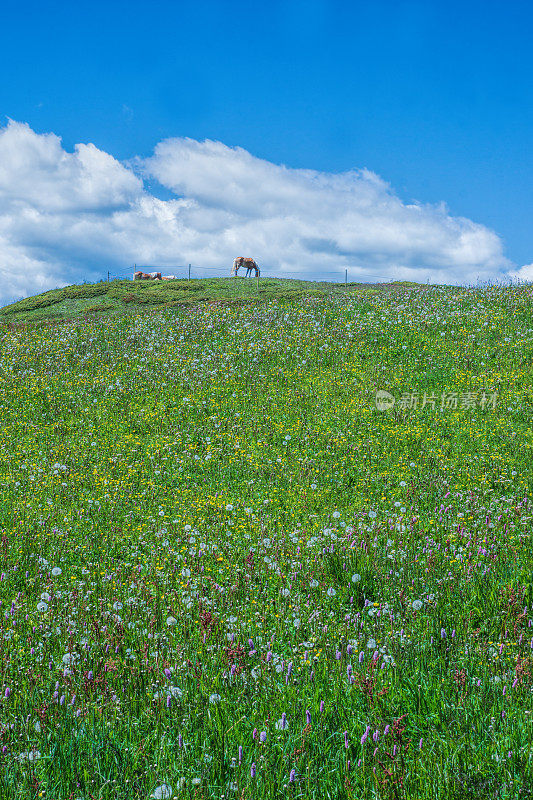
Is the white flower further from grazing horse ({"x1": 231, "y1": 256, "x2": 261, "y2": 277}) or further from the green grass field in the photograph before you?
grazing horse ({"x1": 231, "y1": 256, "x2": 261, "y2": 277})

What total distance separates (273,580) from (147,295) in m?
35.8

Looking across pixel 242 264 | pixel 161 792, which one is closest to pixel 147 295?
pixel 242 264

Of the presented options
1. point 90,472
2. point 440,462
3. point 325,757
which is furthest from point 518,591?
point 90,472

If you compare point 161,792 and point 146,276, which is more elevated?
point 146,276

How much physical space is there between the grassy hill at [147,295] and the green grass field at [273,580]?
1773 cm

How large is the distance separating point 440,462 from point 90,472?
7.30 metres

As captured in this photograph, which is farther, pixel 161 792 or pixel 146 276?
pixel 146 276

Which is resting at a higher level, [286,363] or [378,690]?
[286,363]

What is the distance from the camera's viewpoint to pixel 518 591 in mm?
5426

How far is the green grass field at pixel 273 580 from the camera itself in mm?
3447

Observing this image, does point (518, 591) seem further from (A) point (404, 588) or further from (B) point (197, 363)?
(B) point (197, 363)

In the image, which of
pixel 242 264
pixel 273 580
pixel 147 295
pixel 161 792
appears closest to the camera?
pixel 161 792

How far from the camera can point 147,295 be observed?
39.7 meters

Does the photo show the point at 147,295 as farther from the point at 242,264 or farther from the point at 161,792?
the point at 161,792
